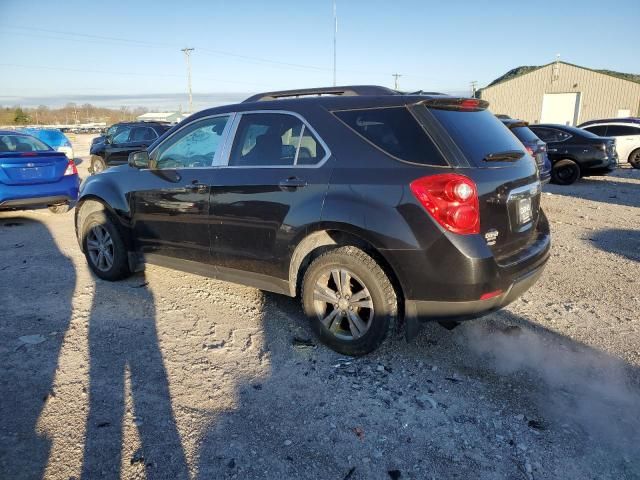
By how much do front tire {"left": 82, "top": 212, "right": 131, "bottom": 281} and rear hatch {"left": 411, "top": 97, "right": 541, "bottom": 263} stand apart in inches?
134

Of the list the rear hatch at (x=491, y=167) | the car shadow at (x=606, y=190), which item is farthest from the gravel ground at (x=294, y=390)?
the car shadow at (x=606, y=190)

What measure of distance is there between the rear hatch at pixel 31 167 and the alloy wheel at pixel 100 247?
355 centimetres

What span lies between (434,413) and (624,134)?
16.7 metres

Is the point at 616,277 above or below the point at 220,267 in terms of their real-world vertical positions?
below

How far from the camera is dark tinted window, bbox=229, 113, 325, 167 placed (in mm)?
3564

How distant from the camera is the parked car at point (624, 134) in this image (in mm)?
15703

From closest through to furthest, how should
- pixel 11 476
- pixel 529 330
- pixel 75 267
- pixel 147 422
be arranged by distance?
pixel 11 476, pixel 147 422, pixel 529 330, pixel 75 267

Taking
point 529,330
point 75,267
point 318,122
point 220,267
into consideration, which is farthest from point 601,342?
point 75,267

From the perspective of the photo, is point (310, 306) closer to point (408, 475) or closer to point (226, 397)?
point (226, 397)

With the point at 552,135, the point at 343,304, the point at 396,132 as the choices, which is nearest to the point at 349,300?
the point at 343,304

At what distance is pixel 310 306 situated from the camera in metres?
3.62

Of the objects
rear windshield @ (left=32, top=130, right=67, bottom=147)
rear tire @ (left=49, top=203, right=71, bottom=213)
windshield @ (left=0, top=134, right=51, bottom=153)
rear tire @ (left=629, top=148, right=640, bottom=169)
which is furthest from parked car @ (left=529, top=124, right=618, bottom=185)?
rear windshield @ (left=32, top=130, right=67, bottom=147)

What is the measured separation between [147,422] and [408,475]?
1.52m

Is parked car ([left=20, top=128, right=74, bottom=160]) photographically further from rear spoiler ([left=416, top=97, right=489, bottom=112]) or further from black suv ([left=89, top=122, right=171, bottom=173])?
rear spoiler ([left=416, top=97, right=489, bottom=112])
